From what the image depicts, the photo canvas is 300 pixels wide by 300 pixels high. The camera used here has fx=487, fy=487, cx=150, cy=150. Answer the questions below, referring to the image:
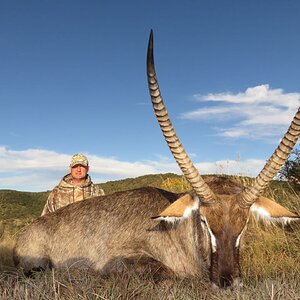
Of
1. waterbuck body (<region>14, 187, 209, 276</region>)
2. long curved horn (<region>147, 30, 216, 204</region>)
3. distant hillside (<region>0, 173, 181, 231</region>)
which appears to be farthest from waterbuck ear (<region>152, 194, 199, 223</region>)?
distant hillside (<region>0, 173, 181, 231</region>)

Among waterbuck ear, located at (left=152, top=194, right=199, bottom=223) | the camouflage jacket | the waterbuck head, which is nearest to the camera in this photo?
the waterbuck head

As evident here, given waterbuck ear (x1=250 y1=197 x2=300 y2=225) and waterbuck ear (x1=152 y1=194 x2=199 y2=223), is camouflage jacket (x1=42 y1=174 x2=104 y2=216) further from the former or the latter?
waterbuck ear (x1=250 y1=197 x2=300 y2=225)

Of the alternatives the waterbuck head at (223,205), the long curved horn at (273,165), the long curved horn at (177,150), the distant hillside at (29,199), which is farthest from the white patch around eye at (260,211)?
the distant hillside at (29,199)

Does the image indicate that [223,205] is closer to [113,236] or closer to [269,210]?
[269,210]

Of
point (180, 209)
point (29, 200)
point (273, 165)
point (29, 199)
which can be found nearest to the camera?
point (273, 165)

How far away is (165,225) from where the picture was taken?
7230mm

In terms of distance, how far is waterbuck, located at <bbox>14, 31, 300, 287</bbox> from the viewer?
5.70 m

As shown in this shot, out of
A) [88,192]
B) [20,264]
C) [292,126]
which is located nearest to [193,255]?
[292,126]

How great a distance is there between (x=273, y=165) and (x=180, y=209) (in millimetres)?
1286

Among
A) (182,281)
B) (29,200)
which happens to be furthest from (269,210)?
(29,200)

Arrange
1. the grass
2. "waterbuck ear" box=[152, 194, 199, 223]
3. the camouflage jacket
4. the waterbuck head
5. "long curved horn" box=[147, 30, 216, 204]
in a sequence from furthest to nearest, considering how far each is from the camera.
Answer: the camouflage jacket, "waterbuck ear" box=[152, 194, 199, 223], the waterbuck head, "long curved horn" box=[147, 30, 216, 204], the grass

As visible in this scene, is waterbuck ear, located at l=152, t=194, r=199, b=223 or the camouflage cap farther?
the camouflage cap

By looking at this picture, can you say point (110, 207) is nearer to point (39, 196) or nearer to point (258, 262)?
point (258, 262)

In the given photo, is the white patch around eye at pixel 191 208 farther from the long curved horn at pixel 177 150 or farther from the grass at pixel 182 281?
the grass at pixel 182 281
